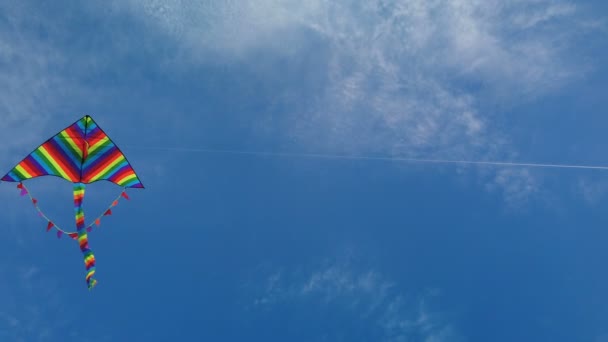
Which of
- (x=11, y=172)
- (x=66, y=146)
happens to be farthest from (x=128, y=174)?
(x=11, y=172)

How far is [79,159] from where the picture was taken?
1552cm

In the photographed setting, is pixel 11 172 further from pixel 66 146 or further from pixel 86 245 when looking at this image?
pixel 86 245

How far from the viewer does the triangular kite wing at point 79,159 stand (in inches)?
576

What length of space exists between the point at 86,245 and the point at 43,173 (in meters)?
2.84

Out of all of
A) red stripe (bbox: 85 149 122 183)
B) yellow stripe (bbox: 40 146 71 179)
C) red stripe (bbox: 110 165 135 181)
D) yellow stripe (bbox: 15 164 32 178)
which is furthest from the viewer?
red stripe (bbox: 110 165 135 181)

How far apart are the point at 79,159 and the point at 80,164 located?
203mm

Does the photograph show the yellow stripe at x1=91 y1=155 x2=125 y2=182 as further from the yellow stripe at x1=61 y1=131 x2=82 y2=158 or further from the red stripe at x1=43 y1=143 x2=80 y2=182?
the yellow stripe at x1=61 y1=131 x2=82 y2=158

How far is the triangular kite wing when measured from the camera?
576 inches

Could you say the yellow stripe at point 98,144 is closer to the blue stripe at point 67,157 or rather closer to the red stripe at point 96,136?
the red stripe at point 96,136

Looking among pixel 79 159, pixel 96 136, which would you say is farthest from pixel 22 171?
pixel 96 136

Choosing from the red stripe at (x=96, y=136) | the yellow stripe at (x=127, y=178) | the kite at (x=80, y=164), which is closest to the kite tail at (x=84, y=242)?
the kite at (x=80, y=164)

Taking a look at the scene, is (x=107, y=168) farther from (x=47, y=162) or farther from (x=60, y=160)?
(x=47, y=162)

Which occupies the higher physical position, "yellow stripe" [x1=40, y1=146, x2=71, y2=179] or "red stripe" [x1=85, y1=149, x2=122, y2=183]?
"red stripe" [x1=85, y1=149, x2=122, y2=183]

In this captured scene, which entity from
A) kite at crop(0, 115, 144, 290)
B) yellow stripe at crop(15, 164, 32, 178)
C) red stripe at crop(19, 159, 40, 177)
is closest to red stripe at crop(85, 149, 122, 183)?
kite at crop(0, 115, 144, 290)
